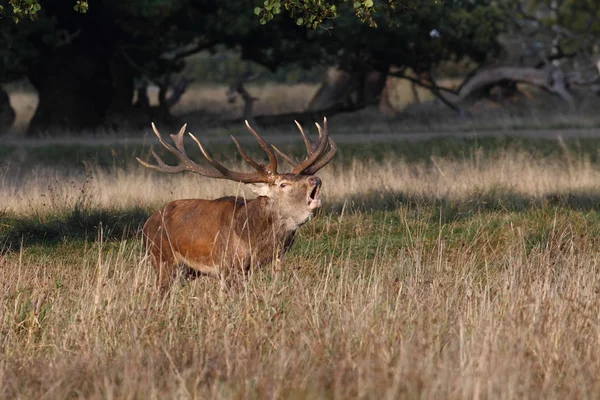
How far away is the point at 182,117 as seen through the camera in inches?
1366

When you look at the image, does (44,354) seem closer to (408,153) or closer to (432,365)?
(432,365)

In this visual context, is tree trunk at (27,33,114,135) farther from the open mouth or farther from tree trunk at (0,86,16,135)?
the open mouth

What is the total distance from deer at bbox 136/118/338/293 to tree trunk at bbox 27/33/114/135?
21274 millimetres

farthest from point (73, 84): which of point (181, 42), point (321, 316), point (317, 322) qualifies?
point (317, 322)

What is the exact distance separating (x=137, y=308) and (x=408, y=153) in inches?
592

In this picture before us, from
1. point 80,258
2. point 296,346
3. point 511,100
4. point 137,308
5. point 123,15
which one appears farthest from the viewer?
point 511,100

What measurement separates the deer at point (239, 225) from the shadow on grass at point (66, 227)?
2.77 metres

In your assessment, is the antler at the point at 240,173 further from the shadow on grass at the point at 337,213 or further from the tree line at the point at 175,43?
the tree line at the point at 175,43

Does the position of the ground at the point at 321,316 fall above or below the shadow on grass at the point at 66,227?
above

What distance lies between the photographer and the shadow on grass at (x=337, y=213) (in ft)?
39.8

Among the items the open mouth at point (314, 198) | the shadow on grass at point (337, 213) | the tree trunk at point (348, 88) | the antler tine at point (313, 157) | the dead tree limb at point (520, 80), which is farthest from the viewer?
the tree trunk at point (348, 88)

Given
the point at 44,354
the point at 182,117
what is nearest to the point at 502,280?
the point at 44,354

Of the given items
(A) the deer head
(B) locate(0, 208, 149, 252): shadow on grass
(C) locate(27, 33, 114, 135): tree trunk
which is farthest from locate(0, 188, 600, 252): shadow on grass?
(C) locate(27, 33, 114, 135): tree trunk

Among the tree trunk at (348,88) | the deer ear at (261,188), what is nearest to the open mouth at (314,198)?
the deer ear at (261,188)
